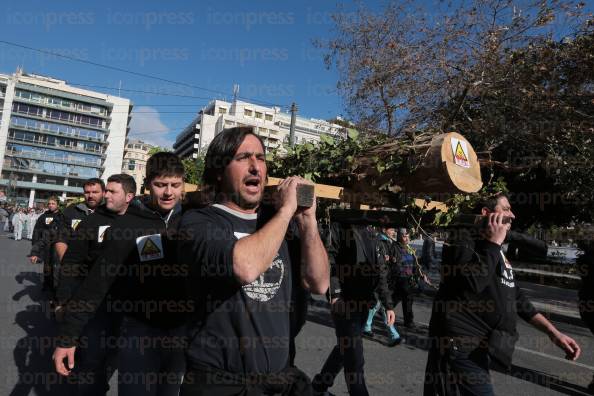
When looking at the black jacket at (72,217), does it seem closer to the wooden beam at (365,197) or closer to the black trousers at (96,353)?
the black trousers at (96,353)

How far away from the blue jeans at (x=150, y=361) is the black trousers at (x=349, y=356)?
1.65m

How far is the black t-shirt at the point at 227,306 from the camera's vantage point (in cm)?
160

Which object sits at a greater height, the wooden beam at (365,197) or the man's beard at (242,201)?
the wooden beam at (365,197)

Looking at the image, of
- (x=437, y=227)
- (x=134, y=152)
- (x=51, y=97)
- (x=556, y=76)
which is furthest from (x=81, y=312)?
(x=134, y=152)

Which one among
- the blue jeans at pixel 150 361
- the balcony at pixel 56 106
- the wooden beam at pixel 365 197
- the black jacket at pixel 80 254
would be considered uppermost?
the balcony at pixel 56 106

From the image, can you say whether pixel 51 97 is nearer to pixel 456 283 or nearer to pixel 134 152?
pixel 134 152

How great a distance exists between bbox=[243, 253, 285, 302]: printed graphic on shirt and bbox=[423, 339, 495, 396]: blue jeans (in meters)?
1.64

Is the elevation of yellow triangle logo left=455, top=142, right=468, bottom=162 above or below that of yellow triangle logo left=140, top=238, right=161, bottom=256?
above

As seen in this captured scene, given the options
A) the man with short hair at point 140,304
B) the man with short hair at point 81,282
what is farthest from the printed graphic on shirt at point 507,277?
the man with short hair at point 81,282

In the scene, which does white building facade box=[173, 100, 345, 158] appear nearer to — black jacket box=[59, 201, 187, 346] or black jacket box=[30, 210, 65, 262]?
black jacket box=[30, 210, 65, 262]

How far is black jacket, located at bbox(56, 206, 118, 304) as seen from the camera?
3.30m

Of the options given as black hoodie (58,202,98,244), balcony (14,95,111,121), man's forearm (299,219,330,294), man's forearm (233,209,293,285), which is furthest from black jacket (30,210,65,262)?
balcony (14,95,111,121)

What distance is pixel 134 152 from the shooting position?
392 ft

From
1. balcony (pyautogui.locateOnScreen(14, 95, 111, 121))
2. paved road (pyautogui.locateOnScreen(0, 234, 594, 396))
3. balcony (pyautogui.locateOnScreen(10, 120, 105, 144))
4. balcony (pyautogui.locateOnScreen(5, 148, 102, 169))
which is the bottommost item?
paved road (pyautogui.locateOnScreen(0, 234, 594, 396))
